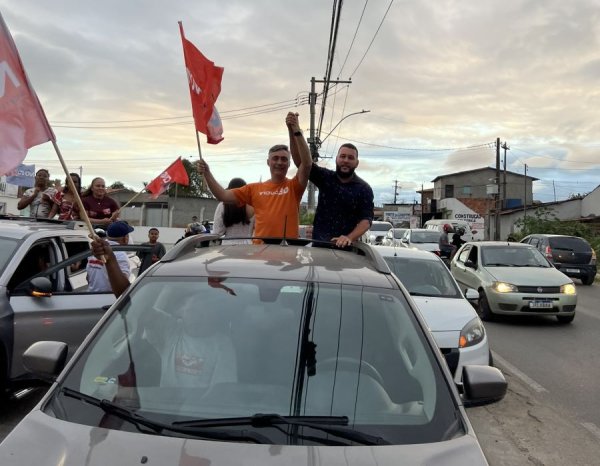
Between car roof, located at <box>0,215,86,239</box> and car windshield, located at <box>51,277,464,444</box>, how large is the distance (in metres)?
3.01

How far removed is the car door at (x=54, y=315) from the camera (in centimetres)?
472

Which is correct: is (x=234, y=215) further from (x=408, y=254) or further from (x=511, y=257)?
(x=511, y=257)

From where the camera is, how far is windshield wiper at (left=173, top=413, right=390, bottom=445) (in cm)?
216

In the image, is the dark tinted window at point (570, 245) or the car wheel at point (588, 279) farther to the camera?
the car wheel at point (588, 279)

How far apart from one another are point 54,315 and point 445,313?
13.3 feet

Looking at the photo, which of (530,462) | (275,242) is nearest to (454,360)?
(530,462)

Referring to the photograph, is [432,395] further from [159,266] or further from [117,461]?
[159,266]

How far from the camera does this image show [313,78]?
107 feet

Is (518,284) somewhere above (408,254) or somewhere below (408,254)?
below

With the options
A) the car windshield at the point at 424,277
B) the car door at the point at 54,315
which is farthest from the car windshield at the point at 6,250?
the car windshield at the point at 424,277

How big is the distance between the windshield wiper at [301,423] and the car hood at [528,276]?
9.10m

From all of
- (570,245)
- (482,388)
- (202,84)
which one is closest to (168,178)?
(202,84)

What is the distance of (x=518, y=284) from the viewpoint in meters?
10.5

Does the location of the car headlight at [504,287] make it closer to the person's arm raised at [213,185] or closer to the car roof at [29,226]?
the person's arm raised at [213,185]
